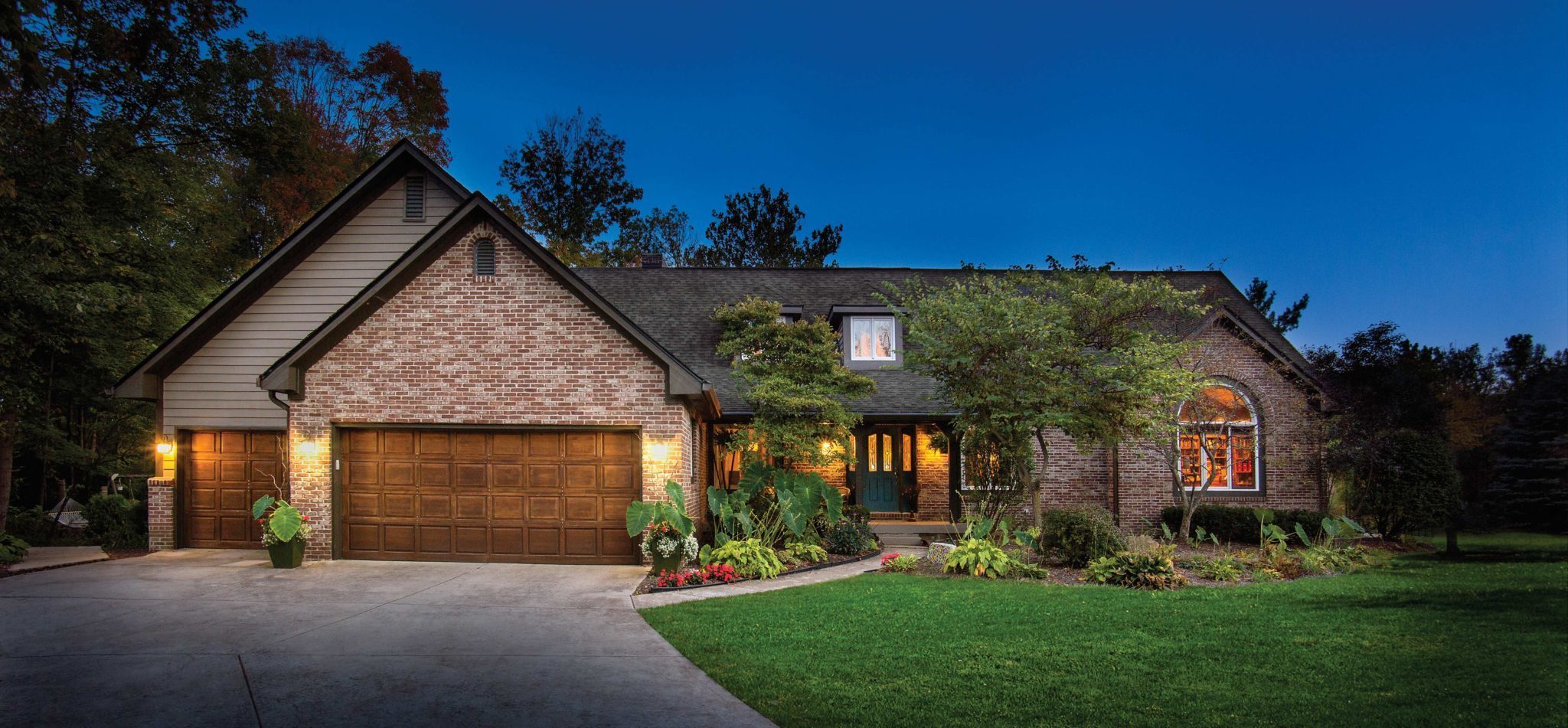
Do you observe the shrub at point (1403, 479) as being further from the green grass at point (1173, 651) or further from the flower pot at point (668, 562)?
the flower pot at point (668, 562)

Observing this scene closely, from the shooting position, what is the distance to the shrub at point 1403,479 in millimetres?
13719

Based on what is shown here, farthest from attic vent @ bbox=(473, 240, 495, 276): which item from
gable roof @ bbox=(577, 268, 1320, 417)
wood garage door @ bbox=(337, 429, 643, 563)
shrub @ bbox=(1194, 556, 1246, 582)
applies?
shrub @ bbox=(1194, 556, 1246, 582)

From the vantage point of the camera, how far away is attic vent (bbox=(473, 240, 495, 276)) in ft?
41.1

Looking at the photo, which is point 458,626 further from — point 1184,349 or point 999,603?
point 1184,349

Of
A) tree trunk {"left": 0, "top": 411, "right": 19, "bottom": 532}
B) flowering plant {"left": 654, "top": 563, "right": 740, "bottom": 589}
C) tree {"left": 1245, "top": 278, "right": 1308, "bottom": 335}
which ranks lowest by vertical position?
flowering plant {"left": 654, "top": 563, "right": 740, "bottom": 589}

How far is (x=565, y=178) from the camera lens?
3247 cm

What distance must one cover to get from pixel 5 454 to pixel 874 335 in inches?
664

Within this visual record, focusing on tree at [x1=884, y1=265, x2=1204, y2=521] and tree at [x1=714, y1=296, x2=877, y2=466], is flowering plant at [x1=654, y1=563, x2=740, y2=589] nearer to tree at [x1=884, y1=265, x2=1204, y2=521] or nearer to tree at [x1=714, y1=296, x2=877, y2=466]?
tree at [x1=714, y1=296, x2=877, y2=466]

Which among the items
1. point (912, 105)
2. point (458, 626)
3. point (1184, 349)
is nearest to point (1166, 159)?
point (1184, 349)

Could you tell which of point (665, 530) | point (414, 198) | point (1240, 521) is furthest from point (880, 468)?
point (414, 198)

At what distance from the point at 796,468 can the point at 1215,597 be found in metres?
7.45

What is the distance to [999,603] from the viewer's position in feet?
29.7

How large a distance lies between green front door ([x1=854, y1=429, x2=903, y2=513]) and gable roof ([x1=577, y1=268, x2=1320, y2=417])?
159 cm

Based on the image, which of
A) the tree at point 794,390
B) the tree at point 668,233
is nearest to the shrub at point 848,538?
the tree at point 794,390
